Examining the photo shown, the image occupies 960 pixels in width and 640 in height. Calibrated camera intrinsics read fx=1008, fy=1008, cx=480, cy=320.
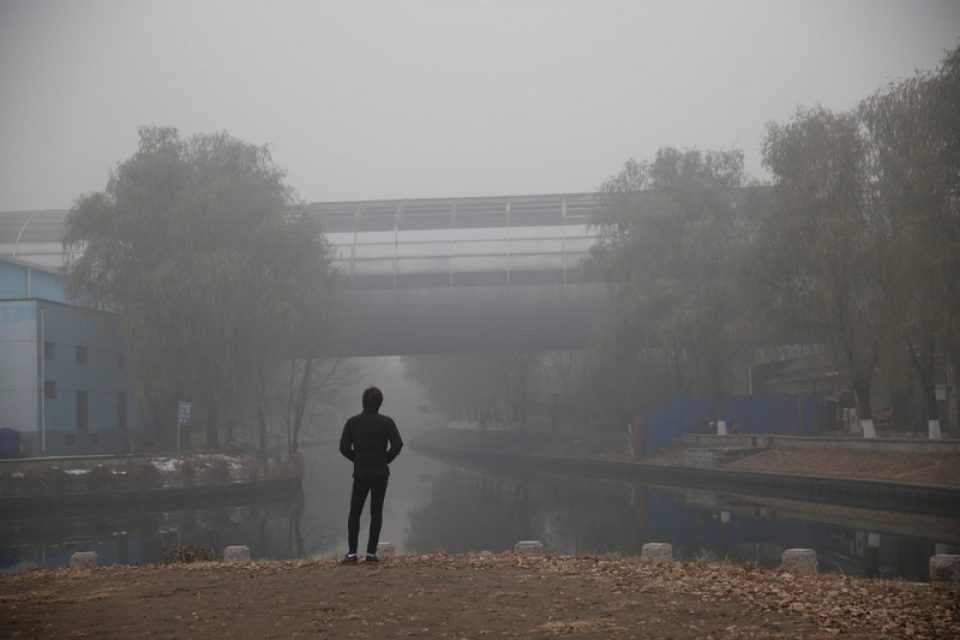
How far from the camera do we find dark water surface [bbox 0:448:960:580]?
1867 cm

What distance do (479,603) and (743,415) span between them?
36.5 metres

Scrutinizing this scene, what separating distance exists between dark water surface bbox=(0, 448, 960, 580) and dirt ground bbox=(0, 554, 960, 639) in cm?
441

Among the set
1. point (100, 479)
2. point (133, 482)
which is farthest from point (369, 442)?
point (133, 482)

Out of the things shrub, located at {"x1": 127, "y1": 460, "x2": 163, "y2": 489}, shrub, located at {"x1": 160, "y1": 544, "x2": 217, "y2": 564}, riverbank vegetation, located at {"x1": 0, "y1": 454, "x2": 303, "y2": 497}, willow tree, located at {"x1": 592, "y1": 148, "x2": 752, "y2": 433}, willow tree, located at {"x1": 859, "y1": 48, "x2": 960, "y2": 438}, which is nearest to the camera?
shrub, located at {"x1": 160, "y1": 544, "x2": 217, "y2": 564}

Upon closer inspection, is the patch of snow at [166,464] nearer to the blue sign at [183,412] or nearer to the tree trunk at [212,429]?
the blue sign at [183,412]

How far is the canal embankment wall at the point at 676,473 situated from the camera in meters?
24.7

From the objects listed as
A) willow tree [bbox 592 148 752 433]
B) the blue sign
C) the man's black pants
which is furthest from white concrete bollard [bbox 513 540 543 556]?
willow tree [bbox 592 148 752 433]

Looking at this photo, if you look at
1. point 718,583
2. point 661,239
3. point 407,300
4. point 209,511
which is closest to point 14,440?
point 209,511

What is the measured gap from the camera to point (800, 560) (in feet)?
37.8

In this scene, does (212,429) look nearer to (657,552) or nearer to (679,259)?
(679,259)

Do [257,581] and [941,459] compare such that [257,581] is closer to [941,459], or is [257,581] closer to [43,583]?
[43,583]

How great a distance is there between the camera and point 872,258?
28.7 metres

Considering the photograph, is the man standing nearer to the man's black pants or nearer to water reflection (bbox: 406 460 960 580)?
the man's black pants

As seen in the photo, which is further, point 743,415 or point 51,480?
point 743,415
